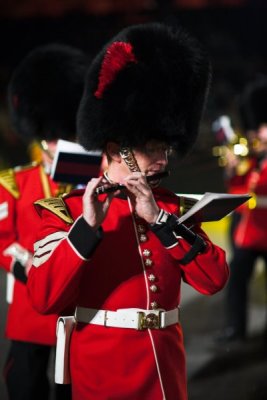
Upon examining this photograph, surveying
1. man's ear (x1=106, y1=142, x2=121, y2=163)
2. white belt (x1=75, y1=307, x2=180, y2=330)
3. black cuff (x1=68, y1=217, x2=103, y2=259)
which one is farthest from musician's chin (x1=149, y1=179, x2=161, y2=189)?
white belt (x1=75, y1=307, x2=180, y2=330)

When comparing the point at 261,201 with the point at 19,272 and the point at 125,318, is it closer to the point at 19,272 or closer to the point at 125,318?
the point at 19,272

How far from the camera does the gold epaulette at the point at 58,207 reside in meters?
2.44

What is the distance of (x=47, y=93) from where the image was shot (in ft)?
12.9

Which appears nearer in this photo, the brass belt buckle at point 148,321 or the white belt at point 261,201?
the brass belt buckle at point 148,321

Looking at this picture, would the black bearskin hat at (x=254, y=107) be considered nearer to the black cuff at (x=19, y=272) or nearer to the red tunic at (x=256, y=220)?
the red tunic at (x=256, y=220)

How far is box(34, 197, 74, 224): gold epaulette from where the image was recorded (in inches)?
96.0

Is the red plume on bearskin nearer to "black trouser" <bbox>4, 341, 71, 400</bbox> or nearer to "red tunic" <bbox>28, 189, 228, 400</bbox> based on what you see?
"red tunic" <bbox>28, 189, 228, 400</bbox>

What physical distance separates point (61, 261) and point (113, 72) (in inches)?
23.4

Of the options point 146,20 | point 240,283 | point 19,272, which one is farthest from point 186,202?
point 146,20

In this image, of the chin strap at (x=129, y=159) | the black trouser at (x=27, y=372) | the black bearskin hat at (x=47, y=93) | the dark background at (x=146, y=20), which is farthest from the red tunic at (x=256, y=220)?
the dark background at (x=146, y=20)

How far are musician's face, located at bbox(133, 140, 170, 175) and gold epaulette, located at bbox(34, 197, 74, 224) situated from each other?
247 mm

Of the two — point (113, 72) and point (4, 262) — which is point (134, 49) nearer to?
point (113, 72)

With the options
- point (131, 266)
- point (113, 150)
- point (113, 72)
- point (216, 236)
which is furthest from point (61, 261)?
point (216, 236)

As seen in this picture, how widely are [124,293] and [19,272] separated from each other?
97 centimetres
